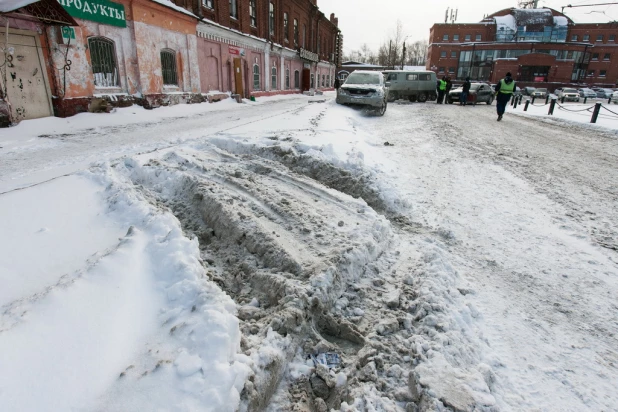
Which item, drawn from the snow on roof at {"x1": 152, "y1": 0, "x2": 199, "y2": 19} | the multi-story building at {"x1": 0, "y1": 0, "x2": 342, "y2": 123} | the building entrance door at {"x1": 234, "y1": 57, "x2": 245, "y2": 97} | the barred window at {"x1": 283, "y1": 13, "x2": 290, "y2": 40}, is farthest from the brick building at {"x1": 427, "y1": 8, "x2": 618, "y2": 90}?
the snow on roof at {"x1": 152, "y1": 0, "x2": 199, "y2": 19}

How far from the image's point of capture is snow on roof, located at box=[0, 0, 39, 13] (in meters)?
7.83

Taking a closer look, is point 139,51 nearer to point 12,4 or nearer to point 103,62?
point 103,62

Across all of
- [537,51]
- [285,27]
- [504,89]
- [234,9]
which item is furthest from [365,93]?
[537,51]

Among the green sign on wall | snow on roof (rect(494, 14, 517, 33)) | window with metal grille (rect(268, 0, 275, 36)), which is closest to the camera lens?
the green sign on wall

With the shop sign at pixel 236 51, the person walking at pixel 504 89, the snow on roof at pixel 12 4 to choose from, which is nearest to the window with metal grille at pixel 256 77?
the shop sign at pixel 236 51

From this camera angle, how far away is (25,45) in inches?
350

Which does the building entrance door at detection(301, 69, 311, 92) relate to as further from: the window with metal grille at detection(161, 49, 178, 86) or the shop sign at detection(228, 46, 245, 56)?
the window with metal grille at detection(161, 49, 178, 86)

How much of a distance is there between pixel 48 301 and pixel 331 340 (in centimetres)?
177

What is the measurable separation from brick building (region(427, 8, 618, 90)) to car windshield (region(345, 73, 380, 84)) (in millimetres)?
46780

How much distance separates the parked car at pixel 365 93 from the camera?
1380cm

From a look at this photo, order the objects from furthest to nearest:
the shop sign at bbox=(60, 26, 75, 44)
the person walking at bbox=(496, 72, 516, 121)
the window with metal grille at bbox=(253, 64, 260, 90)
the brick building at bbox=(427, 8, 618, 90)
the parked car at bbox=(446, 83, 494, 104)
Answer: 1. the brick building at bbox=(427, 8, 618, 90)
2. the parked car at bbox=(446, 83, 494, 104)
3. the window with metal grille at bbox=(253, 64, 260, 90)
4. the person walking at bbox=(496, 72, 516, 121)
5. the shop sign at bbox=(60, 26, 75, 44)

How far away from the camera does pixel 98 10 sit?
1088cm

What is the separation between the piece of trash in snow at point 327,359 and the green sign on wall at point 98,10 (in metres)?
12.6

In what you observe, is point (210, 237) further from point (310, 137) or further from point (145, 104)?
point (145, 104)
